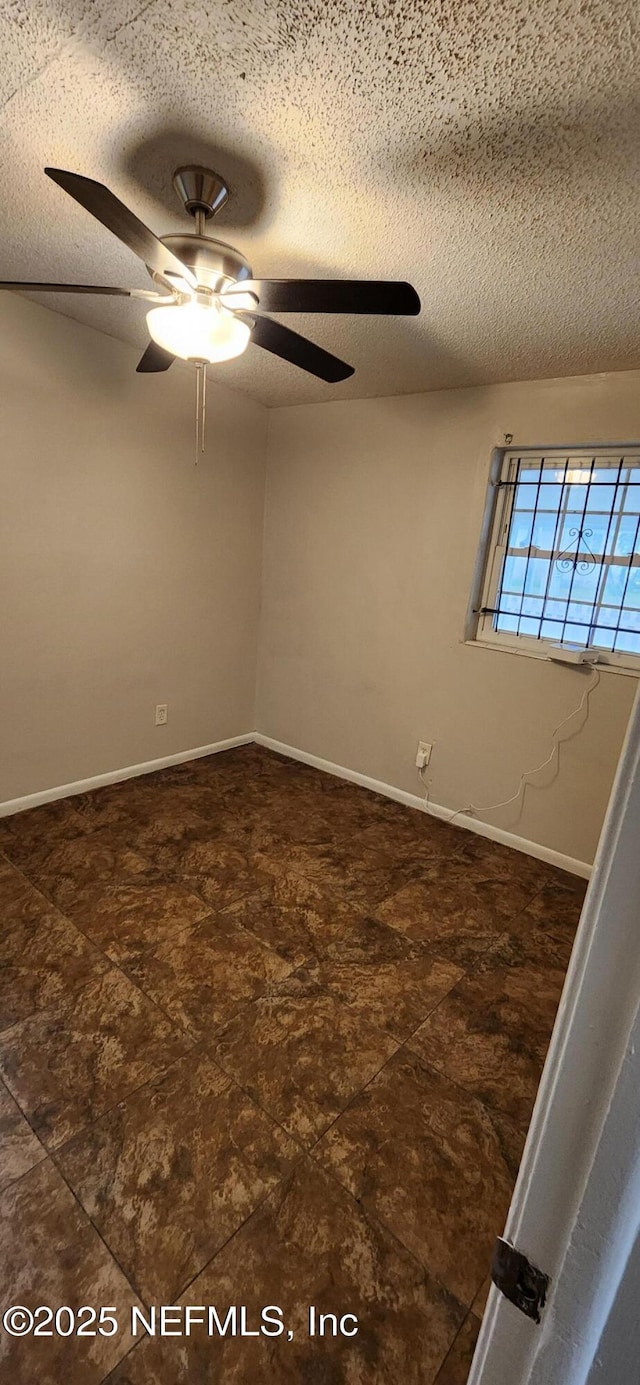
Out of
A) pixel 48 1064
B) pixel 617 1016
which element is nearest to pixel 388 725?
pixel 48 1064

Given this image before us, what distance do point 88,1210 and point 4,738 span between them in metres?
1.99

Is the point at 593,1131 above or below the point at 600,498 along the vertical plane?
below

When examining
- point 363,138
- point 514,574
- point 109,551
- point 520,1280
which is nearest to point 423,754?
point 514,574

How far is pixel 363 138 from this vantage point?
4.03ft

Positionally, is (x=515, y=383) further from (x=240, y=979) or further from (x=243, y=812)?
(x=240, y=979)

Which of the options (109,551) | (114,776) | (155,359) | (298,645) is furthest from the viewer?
(298,645)

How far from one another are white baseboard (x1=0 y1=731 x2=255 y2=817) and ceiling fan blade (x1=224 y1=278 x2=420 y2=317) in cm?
244

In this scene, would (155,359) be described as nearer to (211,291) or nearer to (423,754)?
(211,291)

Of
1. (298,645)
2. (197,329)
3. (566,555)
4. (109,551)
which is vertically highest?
(197,329)

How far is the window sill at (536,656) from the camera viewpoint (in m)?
2.44

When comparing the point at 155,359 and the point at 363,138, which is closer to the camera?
the point at 363,138

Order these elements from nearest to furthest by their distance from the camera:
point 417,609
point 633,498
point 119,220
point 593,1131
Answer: point 593,1131
point 119,220
point 633,498
point 417,609

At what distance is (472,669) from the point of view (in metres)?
2.89

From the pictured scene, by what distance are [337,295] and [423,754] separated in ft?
7.48
